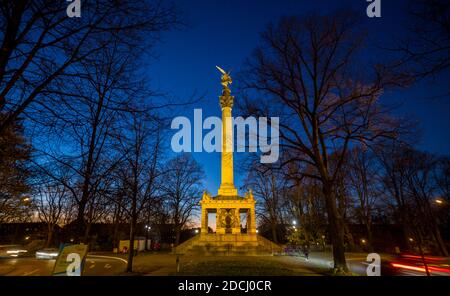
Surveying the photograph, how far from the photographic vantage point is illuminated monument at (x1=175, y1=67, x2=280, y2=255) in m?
34.6

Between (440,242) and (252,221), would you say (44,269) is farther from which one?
(440,242)

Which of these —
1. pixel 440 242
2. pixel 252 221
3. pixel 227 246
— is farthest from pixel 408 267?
pixel 440 242

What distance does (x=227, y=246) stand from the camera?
34.8 metres

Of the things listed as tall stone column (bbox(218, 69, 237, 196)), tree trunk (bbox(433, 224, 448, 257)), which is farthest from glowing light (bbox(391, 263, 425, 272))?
tree trunk (bbox(433, 224, 448, 257))

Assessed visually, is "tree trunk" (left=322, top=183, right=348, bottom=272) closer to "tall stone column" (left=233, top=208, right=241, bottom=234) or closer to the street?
the street

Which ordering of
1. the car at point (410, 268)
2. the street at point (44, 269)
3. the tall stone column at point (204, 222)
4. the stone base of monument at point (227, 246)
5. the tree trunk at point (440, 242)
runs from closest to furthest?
the car at point (410, 268) → the street at point (44, 269) → the stone base of monument at point (227, 246) → the tree trunk at point (440, 242) → the tall stone column at point (204, 222)

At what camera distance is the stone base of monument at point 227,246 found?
3341cm

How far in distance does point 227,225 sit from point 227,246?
4203 mm

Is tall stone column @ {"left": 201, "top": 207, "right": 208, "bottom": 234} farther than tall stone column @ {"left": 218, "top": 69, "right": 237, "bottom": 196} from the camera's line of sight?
No

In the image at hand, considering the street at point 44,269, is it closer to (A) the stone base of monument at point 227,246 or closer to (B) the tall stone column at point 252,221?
(A) the stone base of monument at point 227,246

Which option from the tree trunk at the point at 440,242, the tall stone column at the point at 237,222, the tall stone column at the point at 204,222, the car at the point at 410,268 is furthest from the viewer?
the tall stone column at the point at 204,222

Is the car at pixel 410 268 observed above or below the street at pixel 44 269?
above

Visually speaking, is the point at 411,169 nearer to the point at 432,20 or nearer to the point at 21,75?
the point at 432,20

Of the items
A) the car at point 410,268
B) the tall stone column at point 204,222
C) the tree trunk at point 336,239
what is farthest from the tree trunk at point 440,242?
the car at point 410,268
